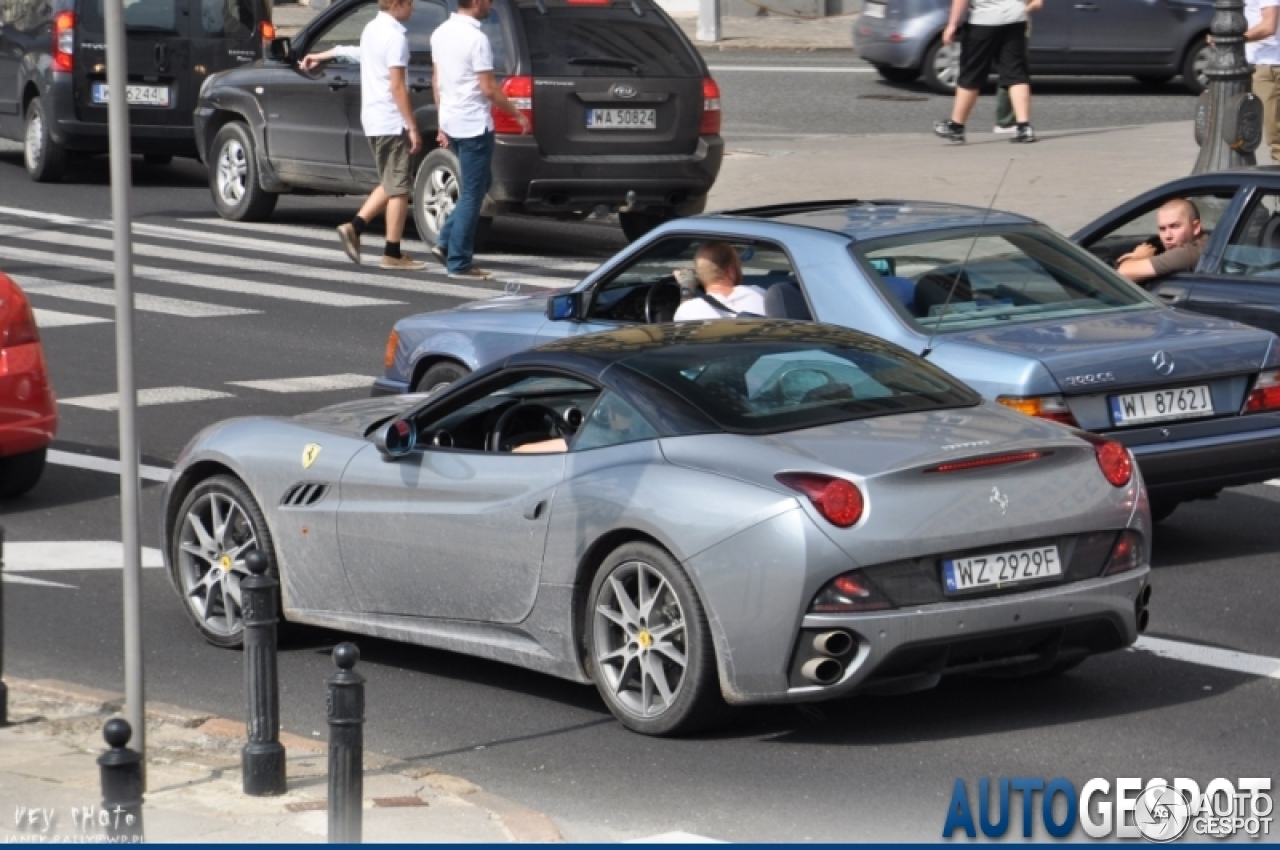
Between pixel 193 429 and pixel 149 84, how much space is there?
1088cm

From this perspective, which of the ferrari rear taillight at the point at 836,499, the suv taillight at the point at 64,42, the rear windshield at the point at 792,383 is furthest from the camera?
the suv taillight at the point at 64,42

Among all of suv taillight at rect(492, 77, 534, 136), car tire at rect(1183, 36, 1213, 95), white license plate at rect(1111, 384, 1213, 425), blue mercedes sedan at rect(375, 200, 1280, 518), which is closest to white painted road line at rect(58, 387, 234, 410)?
→ blue mercedes sedan at rect(375, 200, 1280, 518)

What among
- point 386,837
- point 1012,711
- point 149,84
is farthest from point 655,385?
point 149,84

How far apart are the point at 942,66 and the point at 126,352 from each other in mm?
22743

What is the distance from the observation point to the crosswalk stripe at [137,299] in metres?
16.0

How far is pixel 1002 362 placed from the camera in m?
8.84

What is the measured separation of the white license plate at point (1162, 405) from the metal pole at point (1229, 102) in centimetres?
786

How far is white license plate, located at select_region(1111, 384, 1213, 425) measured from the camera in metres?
8.98

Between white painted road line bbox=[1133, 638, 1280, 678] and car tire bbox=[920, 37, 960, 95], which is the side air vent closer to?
white painted road line bbox=[1133, 638, 1280, 678]

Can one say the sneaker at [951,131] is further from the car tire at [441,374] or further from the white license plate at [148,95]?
the car tire at [441,374]

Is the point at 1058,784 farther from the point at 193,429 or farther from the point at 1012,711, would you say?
the point at 193,429

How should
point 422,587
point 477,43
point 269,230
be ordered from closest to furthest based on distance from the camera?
point 422,587, point 477,43, point 269,230

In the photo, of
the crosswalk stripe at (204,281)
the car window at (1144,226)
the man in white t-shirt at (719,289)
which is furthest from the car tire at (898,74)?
the man in white t-shirt at (719,289)

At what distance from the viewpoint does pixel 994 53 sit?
22.1 meters
